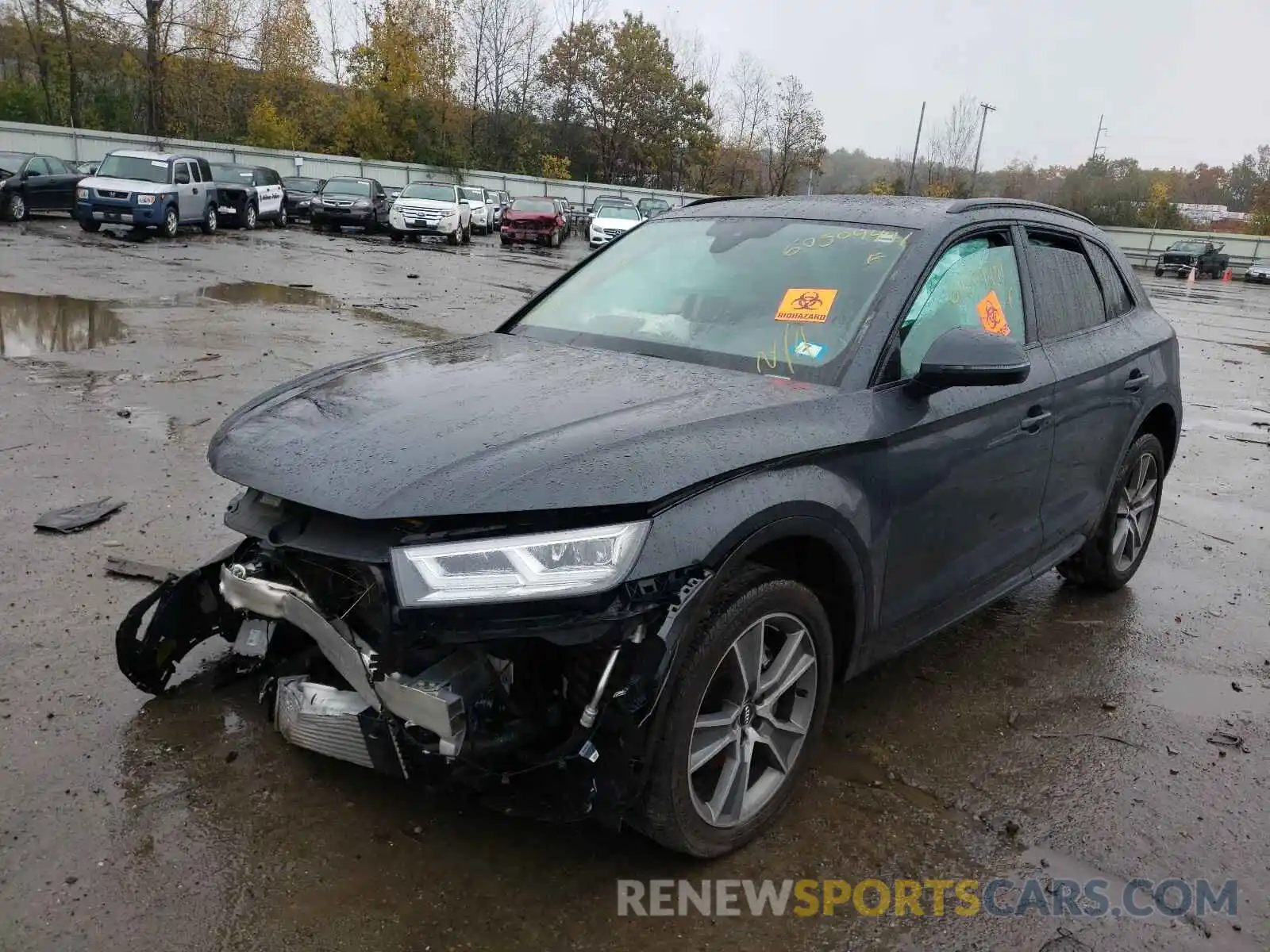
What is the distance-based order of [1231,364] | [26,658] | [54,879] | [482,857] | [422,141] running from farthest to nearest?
[422,141]
[1231,364]
[26,658]
[482,857]
[54,879]

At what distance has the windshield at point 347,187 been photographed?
28469 mm

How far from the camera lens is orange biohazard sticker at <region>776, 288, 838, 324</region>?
332 cm

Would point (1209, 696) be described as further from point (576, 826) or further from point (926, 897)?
point (576, 826)

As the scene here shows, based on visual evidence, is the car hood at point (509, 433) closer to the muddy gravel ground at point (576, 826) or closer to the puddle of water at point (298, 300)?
the muddy gravel ground at point (576, 826)

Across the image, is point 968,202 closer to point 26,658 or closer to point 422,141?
point 26,658

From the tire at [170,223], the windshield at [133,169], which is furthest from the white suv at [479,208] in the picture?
the windshield at [133,169]

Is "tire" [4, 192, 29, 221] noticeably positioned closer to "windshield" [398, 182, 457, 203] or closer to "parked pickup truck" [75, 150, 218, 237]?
"parked pickup truck" [75, 150, 218, 237]

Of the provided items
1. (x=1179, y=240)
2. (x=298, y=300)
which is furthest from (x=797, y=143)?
(x=298, y=300)

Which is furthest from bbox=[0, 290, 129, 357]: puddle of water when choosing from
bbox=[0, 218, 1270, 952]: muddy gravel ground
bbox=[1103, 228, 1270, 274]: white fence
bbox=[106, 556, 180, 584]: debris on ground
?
bbox=[1103, 228, 1270, 274]: white fence

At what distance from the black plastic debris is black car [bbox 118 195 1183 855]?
1.94 meters

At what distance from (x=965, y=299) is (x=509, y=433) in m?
1.89

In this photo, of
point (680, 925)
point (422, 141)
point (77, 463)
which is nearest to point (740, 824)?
point (680, 925)

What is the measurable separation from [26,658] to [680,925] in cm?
255

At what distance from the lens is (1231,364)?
559 inches
